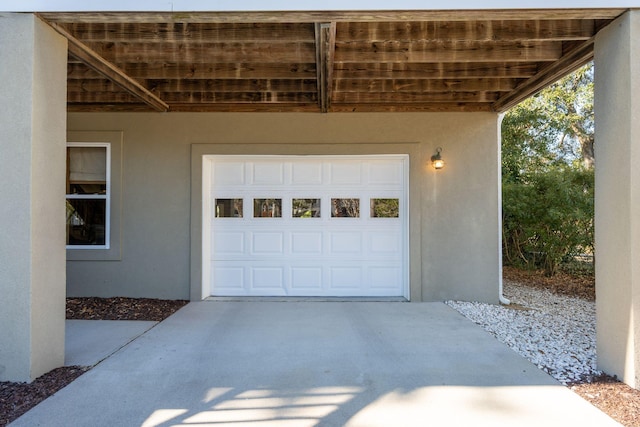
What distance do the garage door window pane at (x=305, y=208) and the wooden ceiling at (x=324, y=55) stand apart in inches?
60.7

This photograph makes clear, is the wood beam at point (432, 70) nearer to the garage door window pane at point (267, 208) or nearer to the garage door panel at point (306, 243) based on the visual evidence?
the garage door window pane at point (267, 208)

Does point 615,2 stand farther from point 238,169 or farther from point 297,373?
point 238,169

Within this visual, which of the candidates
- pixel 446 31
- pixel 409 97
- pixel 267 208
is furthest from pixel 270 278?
pixel 446 31

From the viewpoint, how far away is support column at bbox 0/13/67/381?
309 cm

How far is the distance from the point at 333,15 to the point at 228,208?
3.81m

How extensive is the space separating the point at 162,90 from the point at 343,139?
2.87m

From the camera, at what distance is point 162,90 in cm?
551

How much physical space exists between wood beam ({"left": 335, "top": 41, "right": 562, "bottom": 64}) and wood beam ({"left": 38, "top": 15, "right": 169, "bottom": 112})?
273 cm

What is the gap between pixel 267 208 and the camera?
628 cm

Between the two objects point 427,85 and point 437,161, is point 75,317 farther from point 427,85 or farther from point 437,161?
point 427,85

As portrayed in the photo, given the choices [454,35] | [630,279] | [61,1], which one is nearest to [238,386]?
[630,279]

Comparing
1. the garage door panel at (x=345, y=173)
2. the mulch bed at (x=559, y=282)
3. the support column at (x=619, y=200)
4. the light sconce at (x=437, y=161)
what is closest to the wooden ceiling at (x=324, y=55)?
the support column at (x=619, y=200)

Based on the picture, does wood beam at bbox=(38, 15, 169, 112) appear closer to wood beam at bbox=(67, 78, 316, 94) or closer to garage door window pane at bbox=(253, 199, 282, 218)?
wood beam at bbox=(67, 78, 316, 94)

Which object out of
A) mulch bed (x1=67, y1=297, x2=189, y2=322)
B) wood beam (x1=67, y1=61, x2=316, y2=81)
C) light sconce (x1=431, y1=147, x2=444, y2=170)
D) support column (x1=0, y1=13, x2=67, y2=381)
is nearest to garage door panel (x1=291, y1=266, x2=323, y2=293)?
mulch bed (x1=67, y1=297, x2=189, y2=322)
